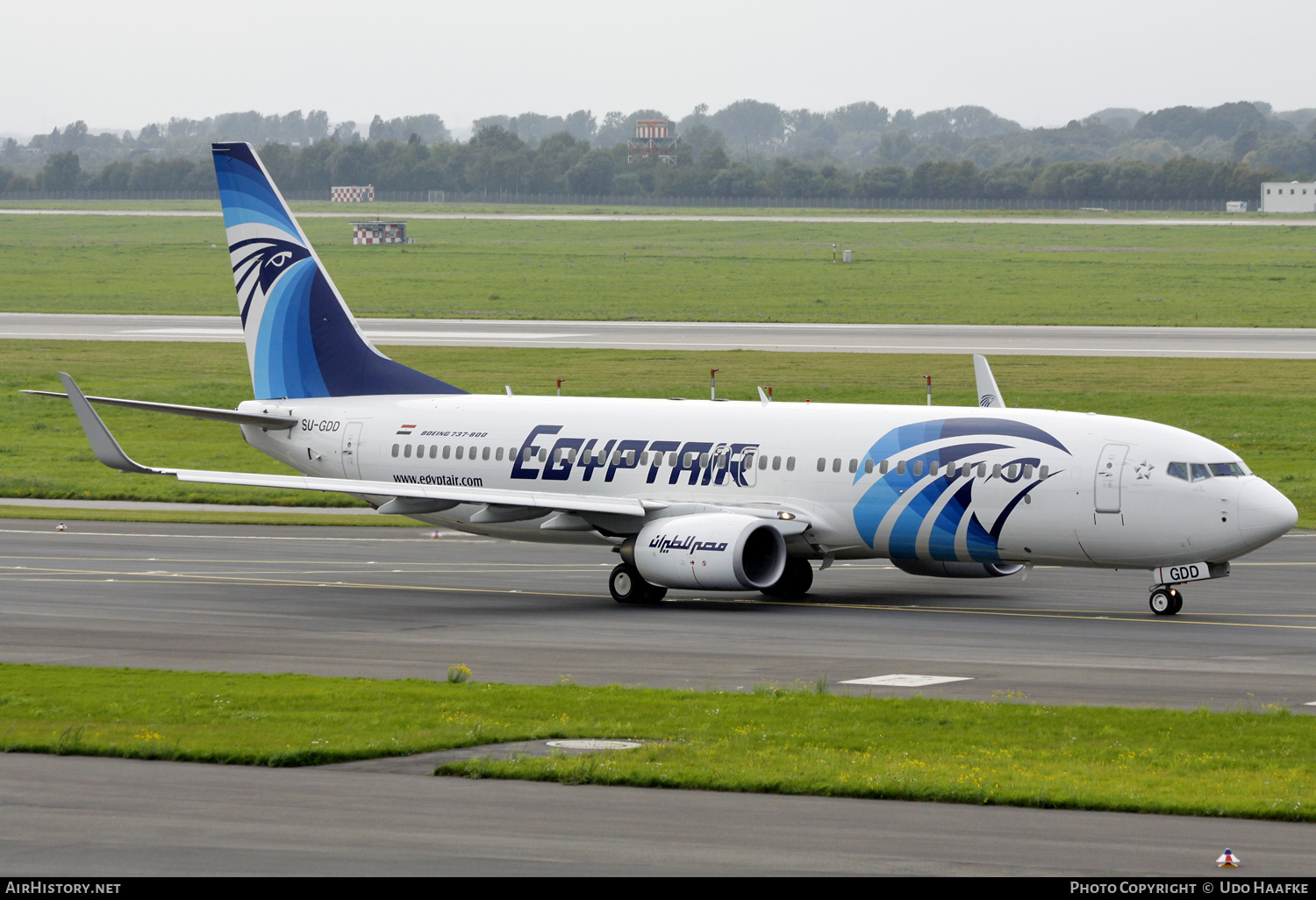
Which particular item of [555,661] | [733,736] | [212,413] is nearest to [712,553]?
[555,661]

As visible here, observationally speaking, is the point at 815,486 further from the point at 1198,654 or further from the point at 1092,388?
the point at 1092,388

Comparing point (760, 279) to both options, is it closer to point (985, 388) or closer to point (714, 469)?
point (985, 388)

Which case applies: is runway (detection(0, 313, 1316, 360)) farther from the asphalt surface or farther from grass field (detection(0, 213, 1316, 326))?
the asphalt surface

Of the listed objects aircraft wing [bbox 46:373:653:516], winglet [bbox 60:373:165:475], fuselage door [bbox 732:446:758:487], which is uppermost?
winglet [bbox 60:373:165:475]

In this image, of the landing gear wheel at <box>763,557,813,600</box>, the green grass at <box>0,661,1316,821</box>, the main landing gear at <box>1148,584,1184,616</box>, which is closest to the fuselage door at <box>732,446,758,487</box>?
the landing gear wheel at <box>763,557,813,600</box>

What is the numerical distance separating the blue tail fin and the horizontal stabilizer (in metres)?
1.20

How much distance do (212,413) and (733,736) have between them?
898 inches

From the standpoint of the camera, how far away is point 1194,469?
119 ft

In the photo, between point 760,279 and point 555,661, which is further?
point 760,279

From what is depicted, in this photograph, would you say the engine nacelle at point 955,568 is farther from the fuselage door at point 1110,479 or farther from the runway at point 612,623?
the fuselage door at point 1110,479

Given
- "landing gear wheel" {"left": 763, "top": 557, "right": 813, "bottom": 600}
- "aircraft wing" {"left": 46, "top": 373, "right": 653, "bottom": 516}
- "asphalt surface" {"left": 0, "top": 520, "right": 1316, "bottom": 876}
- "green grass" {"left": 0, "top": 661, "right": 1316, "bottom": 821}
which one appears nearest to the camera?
"asphalt surface" {"left": 0, "top": 520, "right": 1316, "bottom": 876}

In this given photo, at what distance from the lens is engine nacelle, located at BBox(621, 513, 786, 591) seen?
3788cm

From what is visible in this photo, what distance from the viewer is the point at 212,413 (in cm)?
4250
